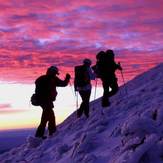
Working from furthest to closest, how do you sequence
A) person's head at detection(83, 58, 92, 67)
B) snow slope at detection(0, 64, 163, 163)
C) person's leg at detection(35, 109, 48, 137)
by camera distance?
person's head at detection(83, 58, 92, 67)
person's leg at detection(35, 109, 48, 137)
snow slope at detection(0, 64, 163, 163)

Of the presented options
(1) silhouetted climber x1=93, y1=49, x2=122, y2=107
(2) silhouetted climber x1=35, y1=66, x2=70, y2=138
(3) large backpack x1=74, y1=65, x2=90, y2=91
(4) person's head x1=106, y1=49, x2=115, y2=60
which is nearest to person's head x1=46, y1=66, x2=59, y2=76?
(2) silhouetted climber x1=35, y1=66, x2=70, y2=138

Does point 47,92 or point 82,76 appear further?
point 82,76

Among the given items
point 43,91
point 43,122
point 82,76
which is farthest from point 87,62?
point 43,122

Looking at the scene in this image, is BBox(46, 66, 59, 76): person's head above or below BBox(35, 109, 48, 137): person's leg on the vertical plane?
above

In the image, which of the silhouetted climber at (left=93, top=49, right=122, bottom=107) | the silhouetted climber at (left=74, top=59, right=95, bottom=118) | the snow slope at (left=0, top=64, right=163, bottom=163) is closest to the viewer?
the snow slope at (left=0, top=64, right=163, bottom=163)

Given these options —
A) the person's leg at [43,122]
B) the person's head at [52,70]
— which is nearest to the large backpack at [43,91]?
the person's head at [52,70]

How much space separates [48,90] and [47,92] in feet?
0.28

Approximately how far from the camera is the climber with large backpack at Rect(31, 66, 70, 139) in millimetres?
17312

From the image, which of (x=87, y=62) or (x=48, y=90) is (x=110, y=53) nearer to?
(x=87, y=62)

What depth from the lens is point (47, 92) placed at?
17.4m

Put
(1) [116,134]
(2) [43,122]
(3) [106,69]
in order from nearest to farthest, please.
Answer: (1) [116,134] < (2) [43,122] < (3) [106,69]

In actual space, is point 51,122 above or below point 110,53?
below

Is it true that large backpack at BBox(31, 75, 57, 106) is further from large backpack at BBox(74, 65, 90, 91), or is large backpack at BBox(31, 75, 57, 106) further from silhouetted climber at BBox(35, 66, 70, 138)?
large backpack at BBox(74, 65, 90, 91)

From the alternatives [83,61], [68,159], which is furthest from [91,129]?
[83,61]
